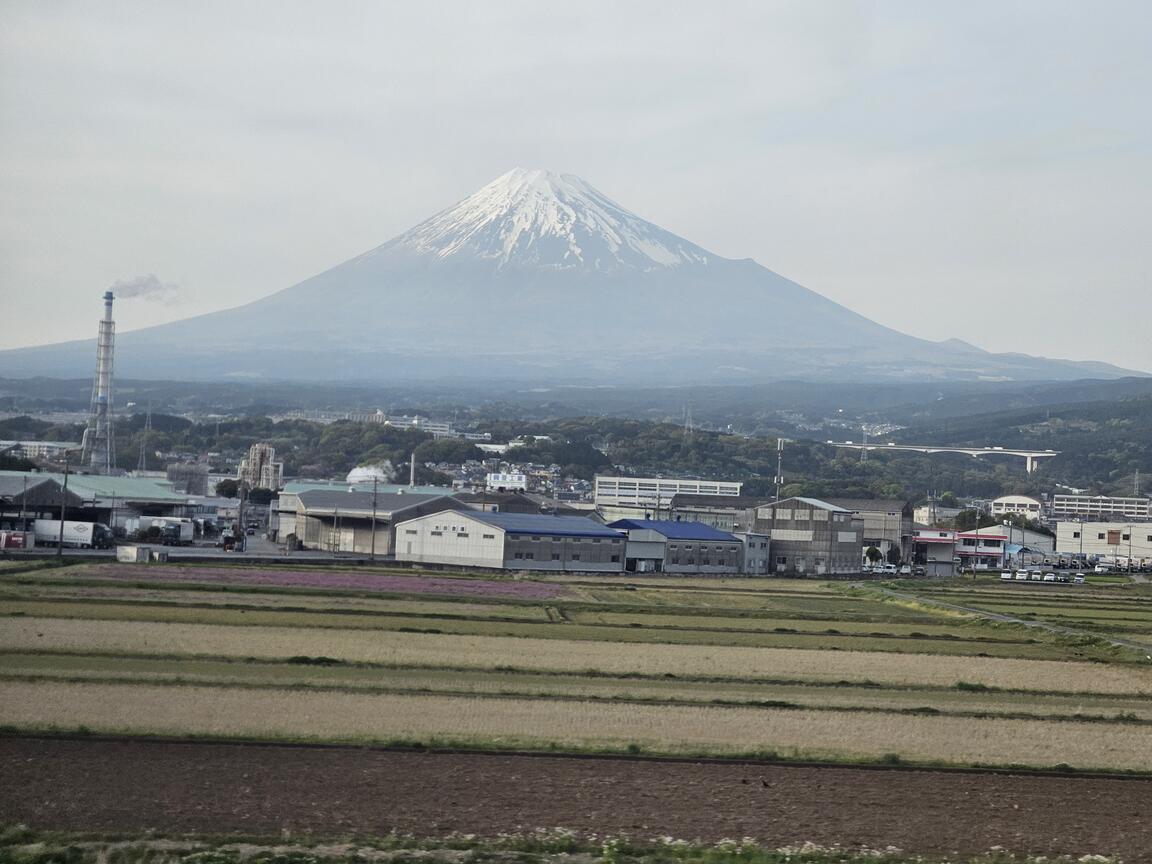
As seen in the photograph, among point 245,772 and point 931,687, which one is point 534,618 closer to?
point 931,687

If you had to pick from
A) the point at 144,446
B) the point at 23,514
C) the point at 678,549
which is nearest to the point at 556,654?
the point at 23,514

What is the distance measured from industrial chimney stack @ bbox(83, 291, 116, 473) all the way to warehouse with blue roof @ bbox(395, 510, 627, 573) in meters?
34.1

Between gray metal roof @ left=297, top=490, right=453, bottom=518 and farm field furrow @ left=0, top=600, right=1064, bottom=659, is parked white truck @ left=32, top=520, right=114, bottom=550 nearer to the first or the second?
gray metal roof @ left=297, top=490, right=453, bottom=518

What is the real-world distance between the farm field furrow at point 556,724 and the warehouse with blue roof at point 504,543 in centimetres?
2792

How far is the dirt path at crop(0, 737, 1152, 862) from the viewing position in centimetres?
1211

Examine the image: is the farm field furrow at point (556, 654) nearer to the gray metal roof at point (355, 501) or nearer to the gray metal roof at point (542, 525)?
the gray metal roof at point (542, 525)

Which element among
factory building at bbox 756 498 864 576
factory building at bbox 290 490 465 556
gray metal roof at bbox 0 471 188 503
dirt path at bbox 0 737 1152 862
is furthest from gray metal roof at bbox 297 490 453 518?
dirt path at bbox 0 737 1152 862

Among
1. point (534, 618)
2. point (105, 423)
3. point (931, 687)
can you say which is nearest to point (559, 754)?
point (931, 687)

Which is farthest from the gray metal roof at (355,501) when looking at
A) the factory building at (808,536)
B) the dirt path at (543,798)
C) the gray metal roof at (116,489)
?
the dirt path at (543,798)

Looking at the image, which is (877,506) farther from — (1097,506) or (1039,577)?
(1097,506)

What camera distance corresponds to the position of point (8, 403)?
524ft

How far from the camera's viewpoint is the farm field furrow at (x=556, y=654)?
20391 millimetres

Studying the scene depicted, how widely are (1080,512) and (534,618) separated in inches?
3563

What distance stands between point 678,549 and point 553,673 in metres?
31.5
